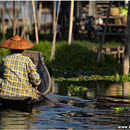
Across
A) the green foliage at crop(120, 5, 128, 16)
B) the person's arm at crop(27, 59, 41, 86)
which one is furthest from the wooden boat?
the green foliage at crop(120, 5, 128, 16)

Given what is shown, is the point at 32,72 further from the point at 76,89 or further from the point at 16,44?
the point at 76,89

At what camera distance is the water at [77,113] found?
7371 mm

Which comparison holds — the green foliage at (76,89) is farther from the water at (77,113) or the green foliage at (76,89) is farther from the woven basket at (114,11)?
the woven basket at (114,11)

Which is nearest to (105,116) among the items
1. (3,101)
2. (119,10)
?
(3,101)

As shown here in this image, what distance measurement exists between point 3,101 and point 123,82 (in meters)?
6.41

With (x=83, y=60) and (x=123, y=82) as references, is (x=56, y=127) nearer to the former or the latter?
(x=123, y=82)

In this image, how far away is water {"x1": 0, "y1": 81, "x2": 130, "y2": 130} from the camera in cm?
737

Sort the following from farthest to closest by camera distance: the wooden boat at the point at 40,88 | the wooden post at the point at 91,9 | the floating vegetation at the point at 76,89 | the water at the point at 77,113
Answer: the wooden post at the point at 91,9, the floating vegetation at the point at 76,89, the wooden boat at the point at 40,88, the water at the point at 77,113

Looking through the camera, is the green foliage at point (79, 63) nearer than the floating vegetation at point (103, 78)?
No

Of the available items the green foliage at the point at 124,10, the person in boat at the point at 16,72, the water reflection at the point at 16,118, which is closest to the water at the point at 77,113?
the water reflection at the point at 16,118

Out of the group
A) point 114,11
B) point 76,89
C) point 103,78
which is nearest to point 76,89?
point 76,89

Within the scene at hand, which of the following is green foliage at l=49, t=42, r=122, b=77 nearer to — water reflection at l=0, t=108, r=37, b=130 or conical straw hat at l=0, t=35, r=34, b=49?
conical straw hat at l=0, t=35, r=34, b=49

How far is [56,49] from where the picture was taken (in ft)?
65.9

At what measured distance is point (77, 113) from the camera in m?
8.64
